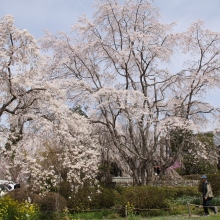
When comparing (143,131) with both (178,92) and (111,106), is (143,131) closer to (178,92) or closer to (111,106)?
(111,106)

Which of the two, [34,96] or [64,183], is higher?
[34,96]

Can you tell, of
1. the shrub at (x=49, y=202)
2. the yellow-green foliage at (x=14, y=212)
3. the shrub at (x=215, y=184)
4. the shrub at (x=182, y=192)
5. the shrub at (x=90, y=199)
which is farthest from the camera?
the shrub at (x=182, y=192)

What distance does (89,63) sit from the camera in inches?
634

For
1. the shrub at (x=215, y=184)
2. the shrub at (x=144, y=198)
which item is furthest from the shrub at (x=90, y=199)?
the shrub at (x=215, y=184)

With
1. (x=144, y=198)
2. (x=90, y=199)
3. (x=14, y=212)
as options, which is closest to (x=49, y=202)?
(x=90, y=199)

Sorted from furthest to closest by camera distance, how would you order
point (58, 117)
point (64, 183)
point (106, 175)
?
point (106, 175) < point (64, 183) < point (58, 117)

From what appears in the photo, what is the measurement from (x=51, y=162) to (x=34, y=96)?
2603mm

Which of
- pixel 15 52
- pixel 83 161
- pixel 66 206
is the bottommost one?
pixel 66 206

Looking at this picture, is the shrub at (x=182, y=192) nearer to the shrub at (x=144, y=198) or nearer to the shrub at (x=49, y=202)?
the shrub at (x=144, y=198)

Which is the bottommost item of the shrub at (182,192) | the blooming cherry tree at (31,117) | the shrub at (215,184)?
the shrub at (182,192)

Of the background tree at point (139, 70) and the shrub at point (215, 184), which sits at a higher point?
the background tree at point (139, 70)

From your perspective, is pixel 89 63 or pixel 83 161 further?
pixel 89 63

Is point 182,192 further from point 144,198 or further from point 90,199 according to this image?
point 90,199

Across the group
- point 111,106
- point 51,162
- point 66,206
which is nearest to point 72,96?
point 111,106
